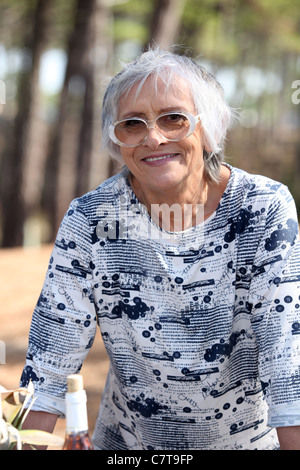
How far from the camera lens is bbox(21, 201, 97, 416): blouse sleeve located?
1.81 metres

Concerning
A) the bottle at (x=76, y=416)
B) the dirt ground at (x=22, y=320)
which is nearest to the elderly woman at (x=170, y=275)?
the bottle at (x=76, y=416)

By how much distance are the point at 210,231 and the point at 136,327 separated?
0.37 meters

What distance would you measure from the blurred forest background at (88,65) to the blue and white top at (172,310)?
52cm

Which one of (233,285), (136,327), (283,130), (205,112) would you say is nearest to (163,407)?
(136,327)

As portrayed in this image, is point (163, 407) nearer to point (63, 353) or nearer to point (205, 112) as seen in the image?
point (63, 353)

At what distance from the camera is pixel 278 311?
5.57ft

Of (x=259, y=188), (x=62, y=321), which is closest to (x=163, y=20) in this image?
(x=259, y=188)

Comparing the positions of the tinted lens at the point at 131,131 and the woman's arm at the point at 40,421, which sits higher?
the tinted lens at the point at 131,131

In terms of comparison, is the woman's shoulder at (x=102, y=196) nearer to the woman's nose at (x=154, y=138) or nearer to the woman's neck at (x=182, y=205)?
the woman's neck at (x=182, y=205)

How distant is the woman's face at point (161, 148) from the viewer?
188cm

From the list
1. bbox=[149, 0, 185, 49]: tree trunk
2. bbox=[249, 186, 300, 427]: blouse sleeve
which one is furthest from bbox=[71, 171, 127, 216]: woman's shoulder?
bbox=[149, 0, 185, 49]: tree trunk

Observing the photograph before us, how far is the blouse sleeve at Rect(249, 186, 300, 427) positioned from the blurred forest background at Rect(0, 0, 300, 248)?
1.92 ft

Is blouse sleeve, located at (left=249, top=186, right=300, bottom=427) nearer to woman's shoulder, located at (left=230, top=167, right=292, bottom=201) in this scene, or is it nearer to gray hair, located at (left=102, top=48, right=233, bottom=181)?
woman's shoulder, located at (left=230, top=167, right=292, bottom=201)

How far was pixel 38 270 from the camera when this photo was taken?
7512 mm
